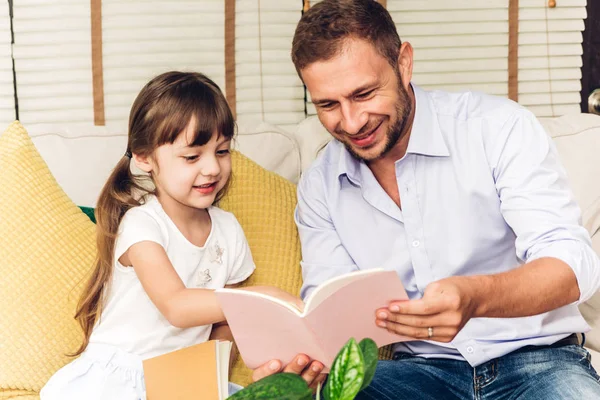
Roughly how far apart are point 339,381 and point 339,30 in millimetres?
994

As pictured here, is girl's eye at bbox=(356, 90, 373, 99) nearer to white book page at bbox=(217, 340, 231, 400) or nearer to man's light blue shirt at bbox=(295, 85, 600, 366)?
man's light blue shirt at bbox=(295, 85, 600, 366)

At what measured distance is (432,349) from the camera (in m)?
1.74

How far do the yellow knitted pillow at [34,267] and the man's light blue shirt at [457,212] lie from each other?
1.76 feet

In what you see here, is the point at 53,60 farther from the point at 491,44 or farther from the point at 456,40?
the point at 491,44

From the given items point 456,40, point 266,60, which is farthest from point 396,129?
point 456,40

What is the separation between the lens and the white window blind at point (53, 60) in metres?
2.65

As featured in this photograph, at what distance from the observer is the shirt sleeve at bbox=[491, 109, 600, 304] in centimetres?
149

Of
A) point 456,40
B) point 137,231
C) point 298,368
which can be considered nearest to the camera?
point 298,368

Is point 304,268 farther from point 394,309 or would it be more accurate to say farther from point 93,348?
point 394,309

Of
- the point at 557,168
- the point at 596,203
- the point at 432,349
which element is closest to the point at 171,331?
the point at 432,349

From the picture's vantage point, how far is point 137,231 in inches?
64.0

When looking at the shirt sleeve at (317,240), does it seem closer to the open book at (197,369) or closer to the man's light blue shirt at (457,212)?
the man's light blue shirt at (457,212)

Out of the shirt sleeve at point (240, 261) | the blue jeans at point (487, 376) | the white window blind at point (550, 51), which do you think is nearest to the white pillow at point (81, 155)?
the shirt sleeve at point (240, 261)

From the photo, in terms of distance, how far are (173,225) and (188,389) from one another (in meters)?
0.40
